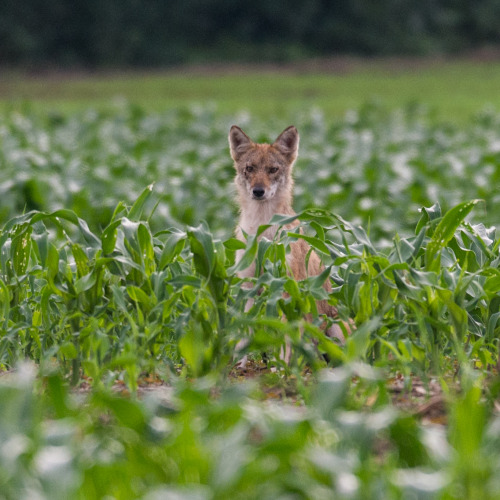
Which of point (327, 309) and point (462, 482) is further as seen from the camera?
point (327, 309)

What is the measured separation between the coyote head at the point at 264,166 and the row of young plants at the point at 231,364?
5.32 ft

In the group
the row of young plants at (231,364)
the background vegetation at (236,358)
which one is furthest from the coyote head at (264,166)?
the row of young plants at (231,364)

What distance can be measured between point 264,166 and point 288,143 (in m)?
0.48

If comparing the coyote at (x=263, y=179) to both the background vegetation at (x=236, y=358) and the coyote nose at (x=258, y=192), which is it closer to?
the coyote nose at (x=258, y=192)

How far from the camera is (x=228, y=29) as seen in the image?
57312 millimetres

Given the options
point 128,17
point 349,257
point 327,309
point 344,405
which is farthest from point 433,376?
point 128,17

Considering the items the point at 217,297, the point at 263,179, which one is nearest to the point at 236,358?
the point at 217,297

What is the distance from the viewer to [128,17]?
2030 inches

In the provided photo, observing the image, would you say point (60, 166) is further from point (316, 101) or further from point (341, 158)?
point (316, 101)

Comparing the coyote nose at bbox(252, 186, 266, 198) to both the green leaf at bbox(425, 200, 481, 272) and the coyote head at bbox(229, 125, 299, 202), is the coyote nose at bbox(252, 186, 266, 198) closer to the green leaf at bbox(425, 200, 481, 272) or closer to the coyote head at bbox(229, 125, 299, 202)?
the coyote head at bbox(229, 125, 299, 202)

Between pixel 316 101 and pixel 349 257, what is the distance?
95.5 ft

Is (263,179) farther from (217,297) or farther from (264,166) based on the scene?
(217,297)

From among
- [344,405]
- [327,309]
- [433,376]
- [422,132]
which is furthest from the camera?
[422,132]

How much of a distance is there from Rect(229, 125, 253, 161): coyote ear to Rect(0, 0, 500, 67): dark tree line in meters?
41.3
